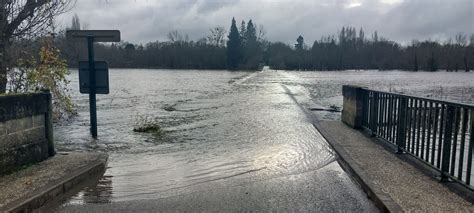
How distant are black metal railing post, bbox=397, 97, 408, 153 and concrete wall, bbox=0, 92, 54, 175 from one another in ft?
21.2

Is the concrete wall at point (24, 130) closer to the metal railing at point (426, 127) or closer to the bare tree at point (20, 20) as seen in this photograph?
the bare tree at point (20, 20)

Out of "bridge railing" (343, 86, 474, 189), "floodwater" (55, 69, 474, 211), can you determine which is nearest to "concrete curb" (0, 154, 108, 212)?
"floodwater" (55, 69, 474, 211)

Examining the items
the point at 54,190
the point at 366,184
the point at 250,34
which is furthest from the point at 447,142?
the point at 250,34

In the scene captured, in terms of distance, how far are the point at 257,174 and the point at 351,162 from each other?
1.71 meters

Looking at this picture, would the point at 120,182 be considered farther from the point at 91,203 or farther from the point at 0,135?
the point at 0,135

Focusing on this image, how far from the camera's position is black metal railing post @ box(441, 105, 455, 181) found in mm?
5793

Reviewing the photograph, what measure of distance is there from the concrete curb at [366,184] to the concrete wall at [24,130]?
5.28 m

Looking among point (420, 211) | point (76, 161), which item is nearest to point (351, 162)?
point (420, 211)


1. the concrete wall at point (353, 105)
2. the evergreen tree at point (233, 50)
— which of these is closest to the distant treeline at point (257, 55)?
the evergreen tree at point (233, 50)

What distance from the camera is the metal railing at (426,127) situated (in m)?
5.68

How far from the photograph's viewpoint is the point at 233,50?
113 m

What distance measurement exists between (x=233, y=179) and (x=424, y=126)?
3.39 metres

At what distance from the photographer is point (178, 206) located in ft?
17.2

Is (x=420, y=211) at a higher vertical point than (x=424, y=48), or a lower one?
lower
